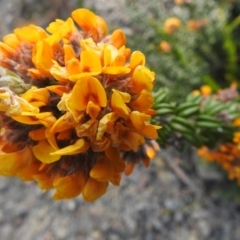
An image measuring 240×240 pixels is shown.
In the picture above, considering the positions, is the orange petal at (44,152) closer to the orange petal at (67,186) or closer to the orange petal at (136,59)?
the orange petal at (67,186)

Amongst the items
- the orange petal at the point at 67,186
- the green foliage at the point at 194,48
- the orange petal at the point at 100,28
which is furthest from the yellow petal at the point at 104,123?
the green foliage at the point at 194,48

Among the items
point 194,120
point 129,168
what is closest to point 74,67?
point 129,168

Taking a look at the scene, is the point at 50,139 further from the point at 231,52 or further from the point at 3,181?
the point at 3,181

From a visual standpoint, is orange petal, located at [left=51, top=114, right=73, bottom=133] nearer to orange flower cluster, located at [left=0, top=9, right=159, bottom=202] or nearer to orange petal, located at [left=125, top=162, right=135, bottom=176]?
orange flower cluster, located at [left=0, top=9, right=159, bottom=202]

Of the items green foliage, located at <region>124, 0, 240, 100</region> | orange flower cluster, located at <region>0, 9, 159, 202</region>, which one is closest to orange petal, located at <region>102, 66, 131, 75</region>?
orange flower cluster, located at <region>0, 9, 159, 202</region>

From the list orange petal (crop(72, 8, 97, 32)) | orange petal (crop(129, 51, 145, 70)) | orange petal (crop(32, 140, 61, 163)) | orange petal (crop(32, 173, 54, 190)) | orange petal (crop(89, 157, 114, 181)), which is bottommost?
orange petal (crop(32, 173, 54, 190))

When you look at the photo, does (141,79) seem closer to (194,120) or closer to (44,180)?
(44,180)

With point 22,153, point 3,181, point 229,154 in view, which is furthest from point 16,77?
point 3,181
